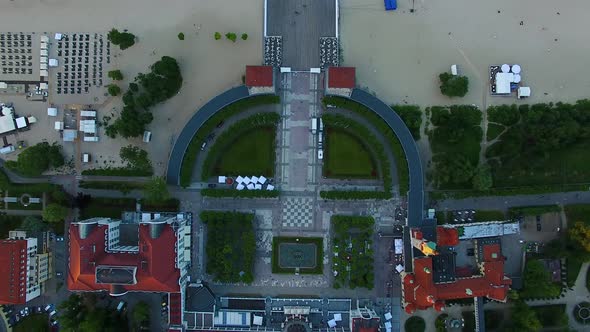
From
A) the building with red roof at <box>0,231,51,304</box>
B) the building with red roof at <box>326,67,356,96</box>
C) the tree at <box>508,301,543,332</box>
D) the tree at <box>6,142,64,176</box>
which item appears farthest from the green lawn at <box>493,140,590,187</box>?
the building with red roof at <box>0,231,51,304</box>

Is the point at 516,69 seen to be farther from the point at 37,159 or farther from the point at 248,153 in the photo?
the point at 37,159

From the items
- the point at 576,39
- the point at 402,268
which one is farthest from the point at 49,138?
the point at 576,39

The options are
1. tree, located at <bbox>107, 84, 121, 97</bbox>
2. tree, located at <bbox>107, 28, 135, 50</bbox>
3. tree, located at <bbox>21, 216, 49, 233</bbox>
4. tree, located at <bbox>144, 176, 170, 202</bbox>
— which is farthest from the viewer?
tree, located at <bbox>21, 216, 49, 233</bbox>

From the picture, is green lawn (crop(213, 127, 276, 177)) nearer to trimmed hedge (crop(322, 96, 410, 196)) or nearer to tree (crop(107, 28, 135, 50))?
trimmed hedge (crop(322, 96, 410, 196))

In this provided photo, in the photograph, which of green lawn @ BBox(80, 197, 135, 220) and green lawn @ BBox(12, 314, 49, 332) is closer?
green lawn @ BBox(12, 314, 49, 332)

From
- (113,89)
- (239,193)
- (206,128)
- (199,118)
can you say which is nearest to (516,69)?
(239,193)

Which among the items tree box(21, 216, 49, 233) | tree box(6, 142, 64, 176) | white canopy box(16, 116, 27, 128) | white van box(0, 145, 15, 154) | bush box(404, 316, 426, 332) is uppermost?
white canopy box(16, 116, 27, 128)
